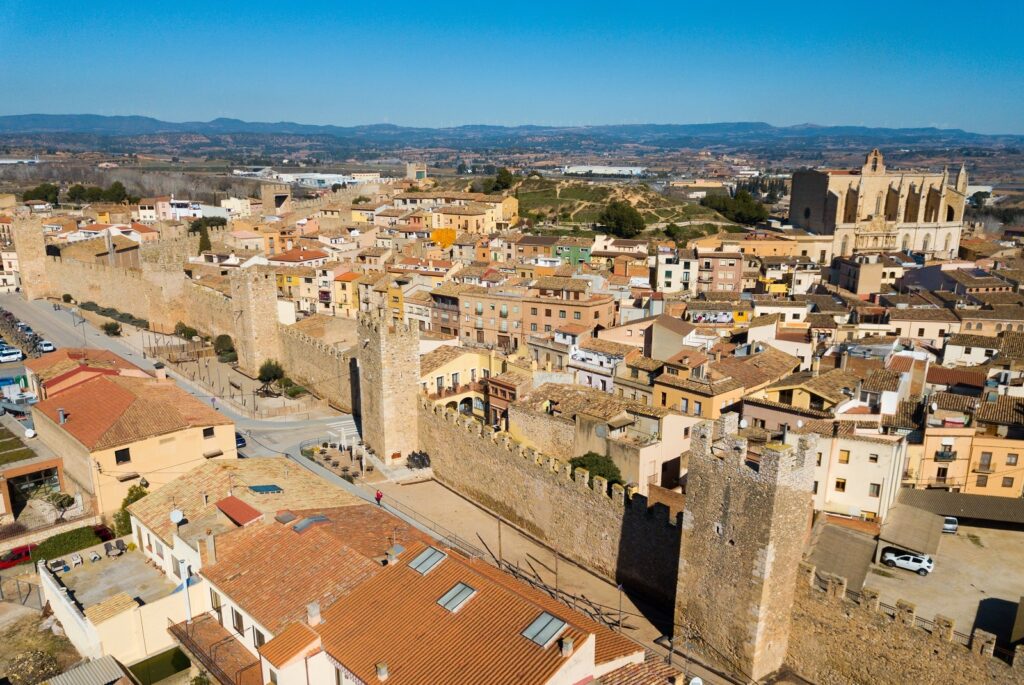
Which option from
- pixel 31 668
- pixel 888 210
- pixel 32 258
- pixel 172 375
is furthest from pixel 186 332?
pixel 888 210

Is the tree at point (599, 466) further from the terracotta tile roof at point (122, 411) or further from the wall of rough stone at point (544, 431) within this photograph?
the terracotta tile roof at point (122, 411)

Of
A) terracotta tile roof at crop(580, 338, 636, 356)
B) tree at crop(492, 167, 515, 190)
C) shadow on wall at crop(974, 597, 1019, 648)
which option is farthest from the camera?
tree at crop(492, 167, 515, 190)

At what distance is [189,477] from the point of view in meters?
16.7

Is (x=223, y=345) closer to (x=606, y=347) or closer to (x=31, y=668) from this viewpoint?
(x=606, y=347)

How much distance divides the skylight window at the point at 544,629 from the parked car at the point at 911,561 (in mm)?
8745

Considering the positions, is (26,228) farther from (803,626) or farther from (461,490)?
(803,626)

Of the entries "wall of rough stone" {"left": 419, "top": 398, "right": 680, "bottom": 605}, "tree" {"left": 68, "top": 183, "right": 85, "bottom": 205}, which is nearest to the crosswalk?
"wall of rough stone" {"left": 419, "top": 398, "right": 680, "bottom": 605}

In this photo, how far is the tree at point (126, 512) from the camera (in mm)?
17084

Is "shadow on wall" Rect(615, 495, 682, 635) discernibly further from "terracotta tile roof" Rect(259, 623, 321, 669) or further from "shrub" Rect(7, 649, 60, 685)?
"shrub" Rect(7, 649, 60, 685)

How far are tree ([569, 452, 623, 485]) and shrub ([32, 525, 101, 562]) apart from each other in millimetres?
11618

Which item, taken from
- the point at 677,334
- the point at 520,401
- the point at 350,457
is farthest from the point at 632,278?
the point at 350,457

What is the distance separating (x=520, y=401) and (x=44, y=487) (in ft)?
43.5

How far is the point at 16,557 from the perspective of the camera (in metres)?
17.0

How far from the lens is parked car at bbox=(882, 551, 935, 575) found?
1487 centimetres
